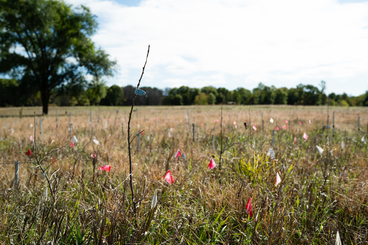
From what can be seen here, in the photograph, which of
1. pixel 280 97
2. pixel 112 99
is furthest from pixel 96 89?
pixel 280 97

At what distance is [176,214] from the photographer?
2.17 meters

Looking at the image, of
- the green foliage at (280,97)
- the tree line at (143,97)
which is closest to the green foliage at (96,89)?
the tree line at (143,97)

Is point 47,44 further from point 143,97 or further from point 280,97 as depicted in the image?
point 280,97

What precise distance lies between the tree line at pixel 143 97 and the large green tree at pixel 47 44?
1036mm

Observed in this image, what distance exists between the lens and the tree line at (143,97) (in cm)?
2300

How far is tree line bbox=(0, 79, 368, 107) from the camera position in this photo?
23.0 m

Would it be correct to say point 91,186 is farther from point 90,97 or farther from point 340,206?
point 90,97

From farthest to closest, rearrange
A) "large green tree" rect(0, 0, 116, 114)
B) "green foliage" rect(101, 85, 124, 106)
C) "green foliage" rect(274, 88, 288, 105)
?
1. "green foliage" rect(274, 88, 288, 105)
2. "green foliage" rect(101, 85, 124, 106)
3. "large green tree" rect(0, 0, 116, 114)

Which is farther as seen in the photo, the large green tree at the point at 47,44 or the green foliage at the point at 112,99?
the green foliage at the point at 112,99

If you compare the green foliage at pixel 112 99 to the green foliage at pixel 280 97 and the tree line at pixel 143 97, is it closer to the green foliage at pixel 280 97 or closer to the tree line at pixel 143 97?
the tree line at pixel 143 97

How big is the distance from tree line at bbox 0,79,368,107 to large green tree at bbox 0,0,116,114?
104 centimetres

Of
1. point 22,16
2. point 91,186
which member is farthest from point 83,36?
point 91,186

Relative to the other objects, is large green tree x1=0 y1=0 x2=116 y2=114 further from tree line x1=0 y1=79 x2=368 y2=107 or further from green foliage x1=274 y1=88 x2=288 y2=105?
green foliage x1=274 y1=88 x2=288 y2=105

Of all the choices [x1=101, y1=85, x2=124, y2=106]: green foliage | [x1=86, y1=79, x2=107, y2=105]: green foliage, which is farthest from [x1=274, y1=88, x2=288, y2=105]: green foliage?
[x1=86, y1=79, x2=107, y2=105]: green foliage
